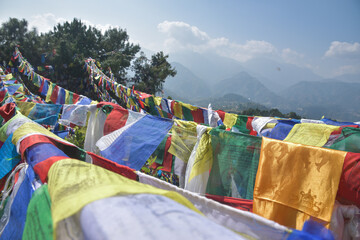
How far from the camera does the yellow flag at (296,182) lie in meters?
1.77

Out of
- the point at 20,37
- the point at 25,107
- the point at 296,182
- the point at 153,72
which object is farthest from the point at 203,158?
the point at 20,37

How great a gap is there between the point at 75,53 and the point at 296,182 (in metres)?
26.7

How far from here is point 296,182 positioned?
191 cm

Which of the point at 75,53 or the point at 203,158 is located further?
the point at 75,53

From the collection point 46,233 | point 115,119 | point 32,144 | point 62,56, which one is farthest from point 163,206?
point 62,56

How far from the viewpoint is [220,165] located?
8.31ft

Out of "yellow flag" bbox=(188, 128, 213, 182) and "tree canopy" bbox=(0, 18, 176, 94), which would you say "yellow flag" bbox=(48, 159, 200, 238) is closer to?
"yellow flag" bbox=(188, 128, 213, 182)

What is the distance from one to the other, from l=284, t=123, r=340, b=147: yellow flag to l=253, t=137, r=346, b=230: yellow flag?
147 centimetres

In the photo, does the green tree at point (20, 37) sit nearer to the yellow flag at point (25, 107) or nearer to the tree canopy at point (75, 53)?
the tree canopy at point (75, 53)

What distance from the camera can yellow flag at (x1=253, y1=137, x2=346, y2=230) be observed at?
69.8 inches

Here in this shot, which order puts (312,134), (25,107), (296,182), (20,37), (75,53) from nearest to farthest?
(296,182), (312,134), (25,107), (75,53), (20,37)

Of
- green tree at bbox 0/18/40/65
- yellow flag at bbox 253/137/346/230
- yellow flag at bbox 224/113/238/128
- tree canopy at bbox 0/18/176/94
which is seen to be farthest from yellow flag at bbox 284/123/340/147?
green tree at bbox 0/18/40/65

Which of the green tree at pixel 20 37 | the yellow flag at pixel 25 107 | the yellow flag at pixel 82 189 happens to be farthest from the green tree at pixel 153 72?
the yellow flag at pixel 82 189

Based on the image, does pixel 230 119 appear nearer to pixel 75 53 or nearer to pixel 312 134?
pixel 312 134
